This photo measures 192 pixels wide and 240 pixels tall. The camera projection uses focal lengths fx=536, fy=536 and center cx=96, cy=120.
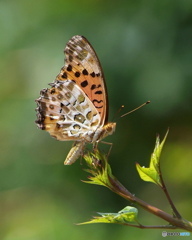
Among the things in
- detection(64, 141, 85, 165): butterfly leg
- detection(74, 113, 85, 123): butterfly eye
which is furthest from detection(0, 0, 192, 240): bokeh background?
detection(64, 141, 85, 165): butterfly leg

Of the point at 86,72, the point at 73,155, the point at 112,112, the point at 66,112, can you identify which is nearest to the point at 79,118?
the point at 66,112

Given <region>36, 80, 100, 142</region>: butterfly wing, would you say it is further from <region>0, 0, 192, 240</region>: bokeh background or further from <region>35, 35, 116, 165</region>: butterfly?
<region>0, 0, 192, 240</region>: bokeh background

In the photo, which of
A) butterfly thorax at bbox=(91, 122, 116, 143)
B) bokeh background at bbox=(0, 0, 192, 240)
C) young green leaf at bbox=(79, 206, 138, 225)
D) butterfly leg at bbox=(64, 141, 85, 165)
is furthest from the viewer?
bokeh background at bbox=(0, 0, 192, 240)

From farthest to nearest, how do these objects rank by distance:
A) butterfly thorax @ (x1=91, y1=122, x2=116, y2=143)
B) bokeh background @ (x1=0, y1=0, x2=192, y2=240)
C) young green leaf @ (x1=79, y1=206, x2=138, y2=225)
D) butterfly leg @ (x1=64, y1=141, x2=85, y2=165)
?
1. bokeh background @ (x1=0, y1=0, x2=192, y2=240)
2. butterfly thorax @ (x1=91, y1=122, x2=116, y2=143)
3. butterfly leg @ (x1=64, y1=141, x2=85, y2=165)
4. young green leaf @ (x1=79, y1=206, x2=138, y2=225)

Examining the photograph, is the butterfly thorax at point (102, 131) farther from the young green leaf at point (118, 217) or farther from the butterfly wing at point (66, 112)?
the young green leaf at point (118, 217)

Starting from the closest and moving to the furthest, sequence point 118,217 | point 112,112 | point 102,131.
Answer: point 118,217, point 102,131, point 112,112

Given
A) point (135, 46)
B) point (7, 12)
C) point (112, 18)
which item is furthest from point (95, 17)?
point (7, 12)

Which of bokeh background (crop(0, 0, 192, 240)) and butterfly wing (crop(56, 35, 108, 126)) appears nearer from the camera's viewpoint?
butterfly wing (crop(56, 35, 108, 126))

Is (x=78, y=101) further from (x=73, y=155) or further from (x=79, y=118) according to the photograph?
(x=73, y=155)
